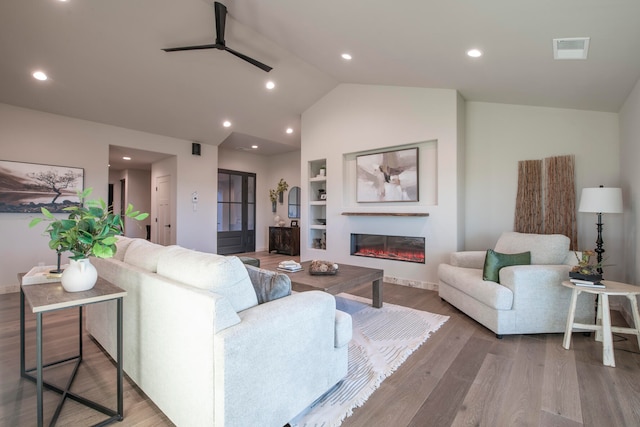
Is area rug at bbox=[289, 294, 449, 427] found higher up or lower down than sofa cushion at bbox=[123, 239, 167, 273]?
lower down

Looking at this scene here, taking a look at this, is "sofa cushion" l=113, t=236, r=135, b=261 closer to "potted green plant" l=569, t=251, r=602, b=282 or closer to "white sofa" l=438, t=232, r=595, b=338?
"white sofa" l=438, t=232, r=595, b=338

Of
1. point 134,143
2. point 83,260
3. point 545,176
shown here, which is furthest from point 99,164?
point 545,176

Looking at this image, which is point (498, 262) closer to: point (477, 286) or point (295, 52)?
point (477, 286)

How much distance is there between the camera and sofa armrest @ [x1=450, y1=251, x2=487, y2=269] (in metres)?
3.68

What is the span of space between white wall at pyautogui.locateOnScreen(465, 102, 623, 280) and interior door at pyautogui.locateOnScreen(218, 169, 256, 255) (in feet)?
18.6

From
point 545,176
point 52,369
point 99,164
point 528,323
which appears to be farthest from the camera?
point 99,164

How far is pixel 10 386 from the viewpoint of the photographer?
1970 millimetres

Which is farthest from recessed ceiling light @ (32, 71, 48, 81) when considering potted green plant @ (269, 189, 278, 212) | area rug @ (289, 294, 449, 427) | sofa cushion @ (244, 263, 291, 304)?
potted green plant @ (269, 189, 278, 212)

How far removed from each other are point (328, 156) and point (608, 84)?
3.79 m

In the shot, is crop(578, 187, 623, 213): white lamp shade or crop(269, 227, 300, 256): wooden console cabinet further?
crop(269, 227, 300, 256): wooden console cabinet

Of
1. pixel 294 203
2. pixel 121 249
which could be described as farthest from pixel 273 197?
pixel 121 249

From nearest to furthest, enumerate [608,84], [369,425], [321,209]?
[369,425], [608,84], [321,209]

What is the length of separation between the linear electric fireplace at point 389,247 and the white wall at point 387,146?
0.11 m

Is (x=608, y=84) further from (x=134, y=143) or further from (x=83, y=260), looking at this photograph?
(x=134, y=143)
